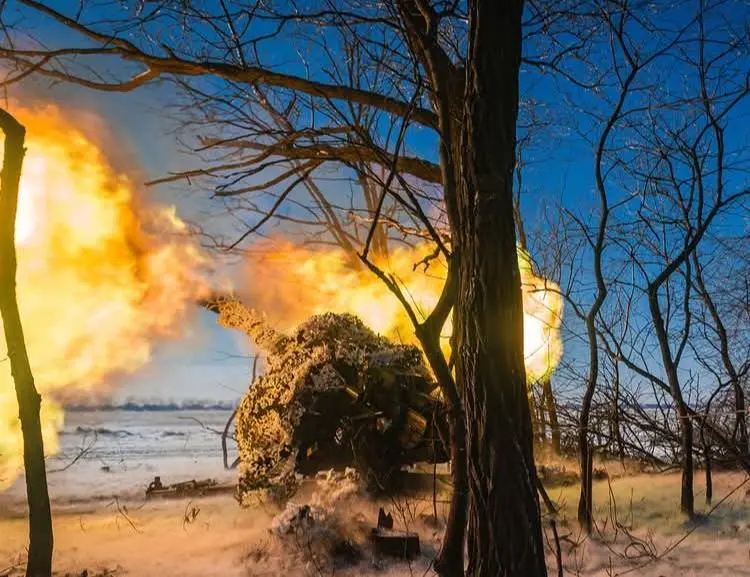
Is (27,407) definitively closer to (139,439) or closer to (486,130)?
(486,130)

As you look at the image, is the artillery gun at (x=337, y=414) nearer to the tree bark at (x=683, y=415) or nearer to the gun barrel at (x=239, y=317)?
the gun barrel at (x=239, y=317)

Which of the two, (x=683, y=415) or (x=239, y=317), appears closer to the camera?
(x=683, y=415)

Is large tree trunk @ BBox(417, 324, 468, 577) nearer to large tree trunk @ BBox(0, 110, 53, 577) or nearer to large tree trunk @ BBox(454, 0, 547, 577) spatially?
large tree trunk @ BBox(454, 0, 547, 577)

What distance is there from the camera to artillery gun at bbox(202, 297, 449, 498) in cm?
586

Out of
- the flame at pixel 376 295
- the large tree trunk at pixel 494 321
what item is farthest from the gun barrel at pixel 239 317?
the large tree trunk at pixel 494 321

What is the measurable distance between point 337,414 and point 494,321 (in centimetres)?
340

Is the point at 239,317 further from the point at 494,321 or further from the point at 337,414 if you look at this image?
the point at 494,321

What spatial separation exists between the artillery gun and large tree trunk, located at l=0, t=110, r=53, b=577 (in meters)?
2.28

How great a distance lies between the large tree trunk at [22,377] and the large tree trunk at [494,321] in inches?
104

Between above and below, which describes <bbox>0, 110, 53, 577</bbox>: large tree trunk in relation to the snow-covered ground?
above

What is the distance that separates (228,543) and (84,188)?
4076 mm

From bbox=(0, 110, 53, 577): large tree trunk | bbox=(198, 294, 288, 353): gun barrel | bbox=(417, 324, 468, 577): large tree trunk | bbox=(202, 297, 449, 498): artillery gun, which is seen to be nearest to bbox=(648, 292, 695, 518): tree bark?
bbox=(202, 297, 449, 498): artillery gun

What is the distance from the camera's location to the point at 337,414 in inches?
238

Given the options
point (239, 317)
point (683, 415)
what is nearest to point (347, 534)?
point (683, 415)
